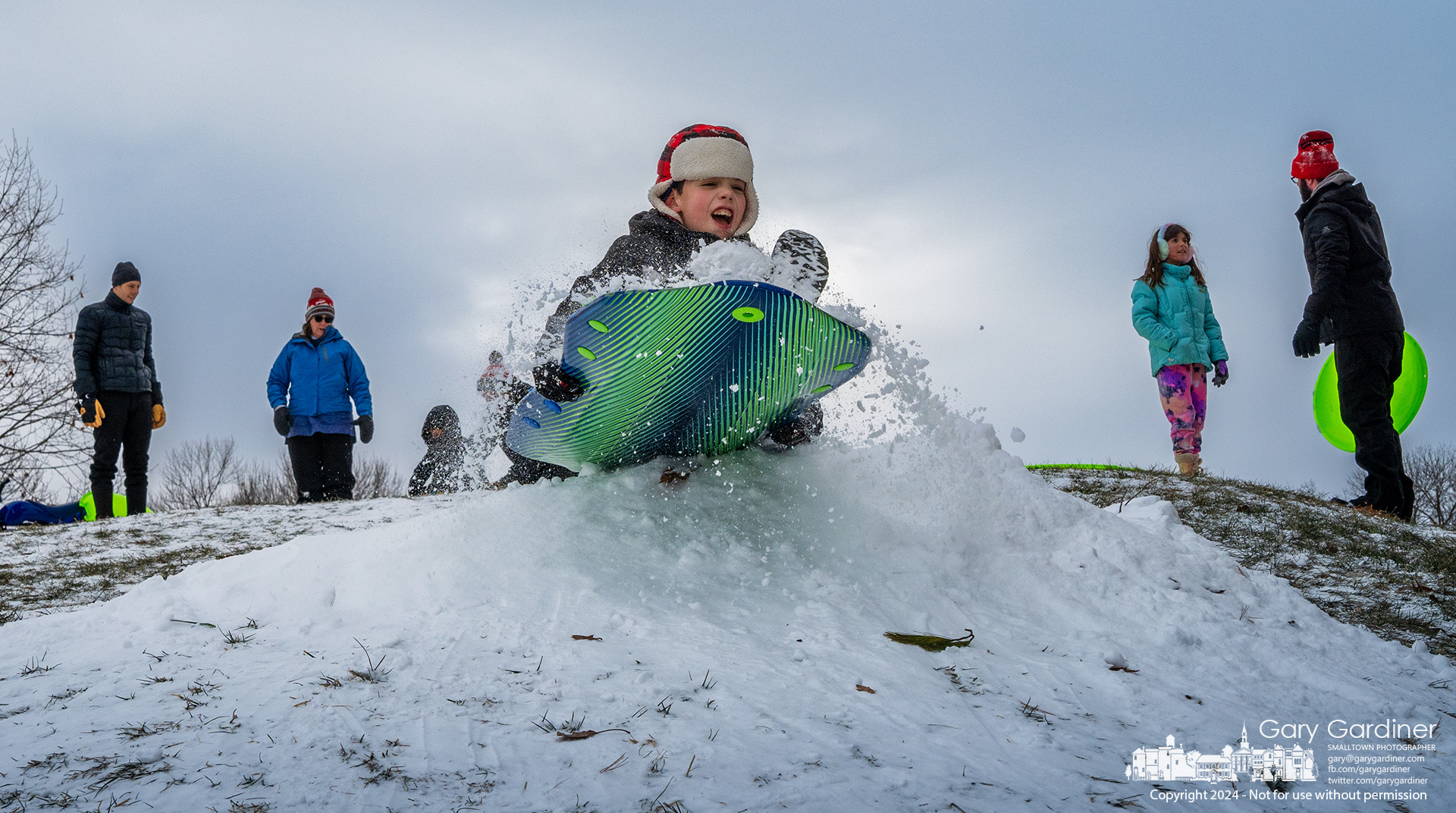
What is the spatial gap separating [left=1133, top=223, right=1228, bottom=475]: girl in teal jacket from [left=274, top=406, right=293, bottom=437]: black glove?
6112mm

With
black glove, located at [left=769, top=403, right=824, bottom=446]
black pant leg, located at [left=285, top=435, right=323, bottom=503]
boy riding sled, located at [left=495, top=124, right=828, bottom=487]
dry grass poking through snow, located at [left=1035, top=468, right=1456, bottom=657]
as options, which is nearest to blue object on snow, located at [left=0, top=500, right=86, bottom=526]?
black pant leg, located at [left=285, top=435, right=323, bottom=503]

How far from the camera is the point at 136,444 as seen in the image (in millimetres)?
6035

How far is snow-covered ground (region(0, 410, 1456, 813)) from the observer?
1.49 meters

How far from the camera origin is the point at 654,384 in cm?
262

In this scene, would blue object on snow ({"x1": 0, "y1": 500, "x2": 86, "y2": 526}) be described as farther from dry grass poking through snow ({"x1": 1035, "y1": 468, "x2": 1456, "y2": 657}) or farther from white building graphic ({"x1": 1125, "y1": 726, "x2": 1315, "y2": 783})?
white building graphic ({"x1": 1125, "y1": 726, "x2": 1315, "y2": 783})

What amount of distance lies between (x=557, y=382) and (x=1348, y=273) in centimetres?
470

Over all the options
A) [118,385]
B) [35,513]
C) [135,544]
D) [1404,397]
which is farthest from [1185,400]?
[35,513]

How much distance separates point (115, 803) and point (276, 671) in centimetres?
61

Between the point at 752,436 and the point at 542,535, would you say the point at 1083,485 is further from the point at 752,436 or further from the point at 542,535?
the point at 542,535

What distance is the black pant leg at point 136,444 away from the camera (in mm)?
6012

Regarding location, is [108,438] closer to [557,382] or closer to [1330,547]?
[557,382]

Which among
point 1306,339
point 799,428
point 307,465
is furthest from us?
point 307,465

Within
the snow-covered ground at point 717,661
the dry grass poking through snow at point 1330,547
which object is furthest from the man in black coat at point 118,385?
the dry grass poking through snow at point 1330,547

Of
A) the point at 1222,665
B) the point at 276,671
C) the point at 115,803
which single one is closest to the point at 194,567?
the point at 276,671
